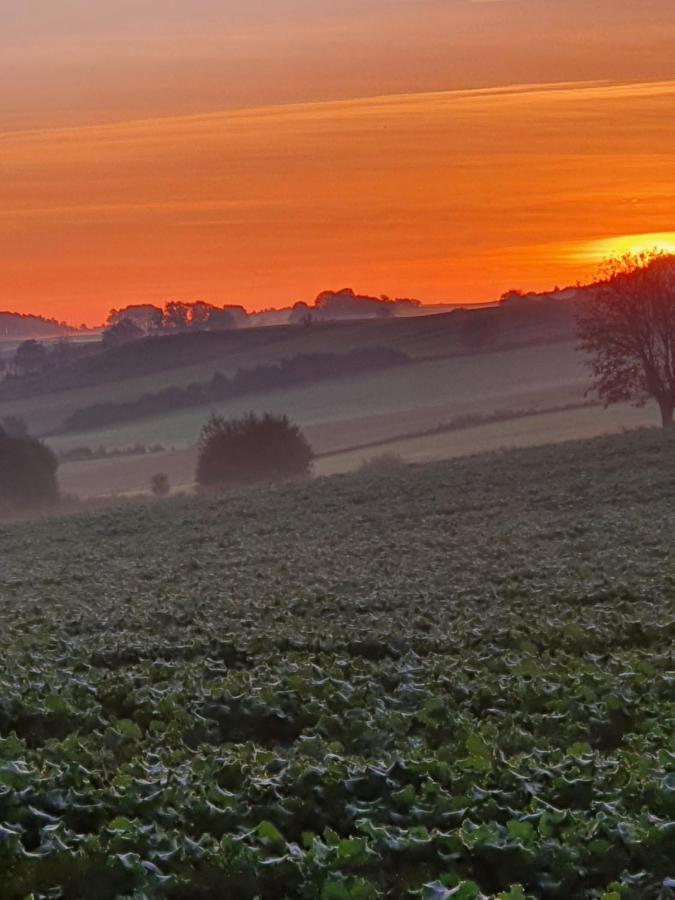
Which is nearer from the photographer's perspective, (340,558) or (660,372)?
(340,558)

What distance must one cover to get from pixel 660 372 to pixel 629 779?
201 feet

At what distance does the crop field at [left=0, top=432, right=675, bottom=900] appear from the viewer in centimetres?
767

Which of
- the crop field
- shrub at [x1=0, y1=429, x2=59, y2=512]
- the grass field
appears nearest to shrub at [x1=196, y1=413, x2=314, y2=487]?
the grass field

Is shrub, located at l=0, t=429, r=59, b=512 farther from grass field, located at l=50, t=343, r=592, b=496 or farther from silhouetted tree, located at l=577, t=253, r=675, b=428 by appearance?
silhouetted tree, located at l=577, t=253, r=675, b=428

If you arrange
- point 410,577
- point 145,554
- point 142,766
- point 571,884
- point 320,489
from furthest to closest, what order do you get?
point 320,489 → point 145,554 → point 410,577 → point 142,766 → point 571,884

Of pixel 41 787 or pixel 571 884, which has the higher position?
pixel 41 787

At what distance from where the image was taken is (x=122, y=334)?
140750 mm

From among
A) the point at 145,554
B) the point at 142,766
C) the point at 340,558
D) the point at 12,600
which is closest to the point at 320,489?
the point at 145,554

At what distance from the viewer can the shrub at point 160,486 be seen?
75688mm

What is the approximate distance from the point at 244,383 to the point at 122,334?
33366mm

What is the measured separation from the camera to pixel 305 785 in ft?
30.6

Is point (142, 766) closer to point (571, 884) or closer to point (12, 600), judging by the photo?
point (571, 884)

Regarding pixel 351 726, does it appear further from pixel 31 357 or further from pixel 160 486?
pixel 31 357

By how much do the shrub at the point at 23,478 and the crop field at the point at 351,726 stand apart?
48.9 metres
